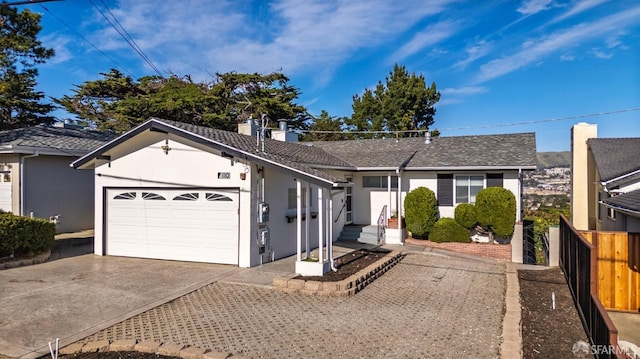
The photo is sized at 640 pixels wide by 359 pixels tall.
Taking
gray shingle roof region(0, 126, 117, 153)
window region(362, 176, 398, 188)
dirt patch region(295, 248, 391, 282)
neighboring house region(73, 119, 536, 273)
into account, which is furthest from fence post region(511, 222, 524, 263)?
gray shingle roof region(0, 126, 117, 153)

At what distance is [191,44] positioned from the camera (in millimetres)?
21516

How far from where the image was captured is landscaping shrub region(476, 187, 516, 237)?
14156mm

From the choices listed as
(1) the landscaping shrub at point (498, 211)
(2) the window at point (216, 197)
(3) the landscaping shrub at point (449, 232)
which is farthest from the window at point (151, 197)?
(1) the landscaping shrub at point (498, 211)

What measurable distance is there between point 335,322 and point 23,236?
9.27m

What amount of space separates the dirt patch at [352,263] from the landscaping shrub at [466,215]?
358 centimetres

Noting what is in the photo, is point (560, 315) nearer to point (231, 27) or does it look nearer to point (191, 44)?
point (231, 27)

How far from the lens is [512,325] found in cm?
630

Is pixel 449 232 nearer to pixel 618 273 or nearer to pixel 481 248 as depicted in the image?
pixel 481 248

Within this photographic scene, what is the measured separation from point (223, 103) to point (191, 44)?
33.6ft

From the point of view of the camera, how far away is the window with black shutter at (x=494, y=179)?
1532 centimetres

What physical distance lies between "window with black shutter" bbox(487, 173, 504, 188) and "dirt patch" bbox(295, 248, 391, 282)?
5.36 meters

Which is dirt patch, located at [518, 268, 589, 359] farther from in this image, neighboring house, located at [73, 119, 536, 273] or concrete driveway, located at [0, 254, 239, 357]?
concrete driveway, located at [0, 254, 239, 357]

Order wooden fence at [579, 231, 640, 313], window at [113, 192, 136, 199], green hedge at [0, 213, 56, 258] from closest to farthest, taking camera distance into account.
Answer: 1. wooden fence at [579, 231, 640, 313]
2. green hedge at [0, 213, 56, 258]
3. window at [113, 192, 136, 199]

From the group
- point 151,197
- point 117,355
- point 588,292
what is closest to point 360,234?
point 151,197
